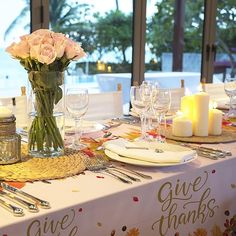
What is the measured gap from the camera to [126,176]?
1.14 metres

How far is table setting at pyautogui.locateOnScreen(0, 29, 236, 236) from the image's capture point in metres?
0.96

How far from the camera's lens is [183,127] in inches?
64.4

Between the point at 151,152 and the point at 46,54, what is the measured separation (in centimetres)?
43

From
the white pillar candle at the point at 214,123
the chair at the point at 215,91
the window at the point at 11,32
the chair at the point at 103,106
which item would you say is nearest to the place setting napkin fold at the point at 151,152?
the white pillar candle at the point at 214,123

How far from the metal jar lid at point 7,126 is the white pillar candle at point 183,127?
69 cm

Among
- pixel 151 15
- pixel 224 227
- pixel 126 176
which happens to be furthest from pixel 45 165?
pixel 151 15

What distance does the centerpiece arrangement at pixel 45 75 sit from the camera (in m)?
1.22

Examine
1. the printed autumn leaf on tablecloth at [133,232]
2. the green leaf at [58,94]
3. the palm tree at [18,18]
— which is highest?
the palm tree at [18,18]

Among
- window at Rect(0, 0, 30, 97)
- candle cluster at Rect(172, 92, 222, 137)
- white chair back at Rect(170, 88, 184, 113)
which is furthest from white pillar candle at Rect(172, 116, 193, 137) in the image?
window at Rect(0, 0, 30, 97)

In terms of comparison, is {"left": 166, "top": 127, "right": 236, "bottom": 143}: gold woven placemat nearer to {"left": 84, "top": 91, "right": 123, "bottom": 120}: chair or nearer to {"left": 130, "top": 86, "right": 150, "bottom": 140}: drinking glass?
{"left": 130, "top": 86, "right": 150, "bottom": 140}: drinking glass

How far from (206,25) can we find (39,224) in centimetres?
381

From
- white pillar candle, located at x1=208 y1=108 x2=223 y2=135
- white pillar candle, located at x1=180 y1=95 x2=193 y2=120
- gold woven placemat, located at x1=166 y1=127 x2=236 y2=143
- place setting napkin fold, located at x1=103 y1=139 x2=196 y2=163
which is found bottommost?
gold woven placemat, located at x1=166 y1=127 x2=236 y2=143

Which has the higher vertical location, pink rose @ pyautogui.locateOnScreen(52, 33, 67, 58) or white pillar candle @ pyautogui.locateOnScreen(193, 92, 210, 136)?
pink rose @ pyautogui.locateOnScreen(52, 33, 67, 58)

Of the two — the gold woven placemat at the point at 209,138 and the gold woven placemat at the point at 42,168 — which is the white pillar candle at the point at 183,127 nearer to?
the gold woven placemat at the point at 209,138
